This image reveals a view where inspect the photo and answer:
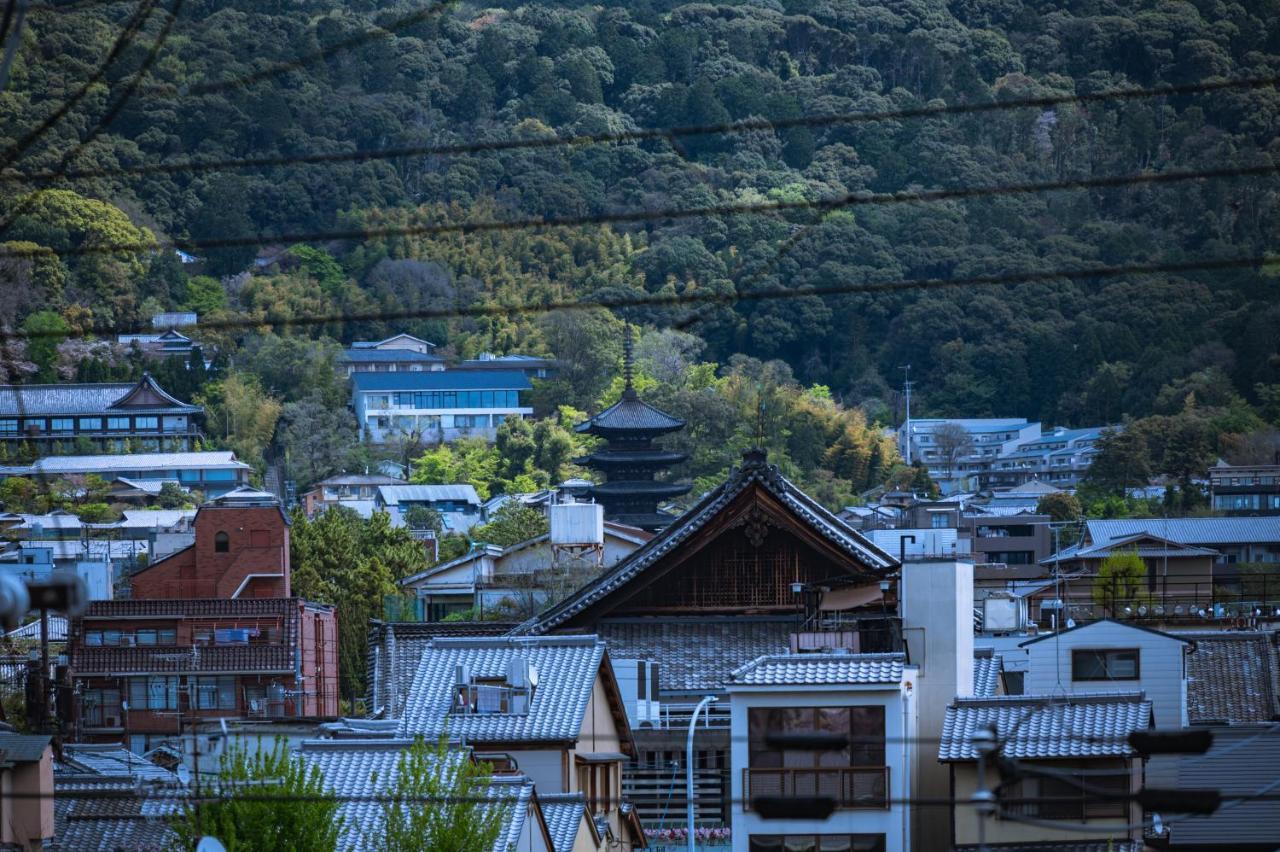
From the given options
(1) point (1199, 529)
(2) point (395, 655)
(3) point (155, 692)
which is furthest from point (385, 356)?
(2) point (395, 655)

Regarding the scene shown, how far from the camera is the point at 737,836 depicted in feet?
58.9

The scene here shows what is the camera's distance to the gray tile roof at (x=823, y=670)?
1797 centimetres

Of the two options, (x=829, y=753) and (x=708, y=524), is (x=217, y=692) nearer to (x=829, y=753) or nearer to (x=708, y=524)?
(x=708, y=524)

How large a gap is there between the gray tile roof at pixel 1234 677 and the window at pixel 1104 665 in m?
0.83

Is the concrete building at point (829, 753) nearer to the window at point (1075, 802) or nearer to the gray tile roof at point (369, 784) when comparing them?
the window at point (1075, 802)

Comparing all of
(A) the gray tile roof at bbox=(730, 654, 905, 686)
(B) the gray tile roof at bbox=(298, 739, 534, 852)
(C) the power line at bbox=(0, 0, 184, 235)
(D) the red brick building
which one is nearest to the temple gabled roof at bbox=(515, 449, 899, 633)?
(A) the gray tile roof at bbox=(730, 654, 905, 686)

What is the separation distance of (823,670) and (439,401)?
81350 millimetres

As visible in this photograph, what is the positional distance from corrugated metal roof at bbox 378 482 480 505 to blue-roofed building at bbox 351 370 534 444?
50.0 feet

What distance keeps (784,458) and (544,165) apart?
46588mm

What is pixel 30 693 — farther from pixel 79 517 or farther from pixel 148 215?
pixel 148 215

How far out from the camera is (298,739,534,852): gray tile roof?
1548cm

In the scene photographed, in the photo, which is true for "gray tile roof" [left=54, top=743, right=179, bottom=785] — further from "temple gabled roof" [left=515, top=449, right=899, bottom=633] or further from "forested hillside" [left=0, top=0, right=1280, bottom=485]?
"forested hillside" [left=0, top=0, right=1280, bottom=485]

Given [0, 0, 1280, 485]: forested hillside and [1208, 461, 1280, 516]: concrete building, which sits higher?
[0, 0, 1280, 485]: forested hillside

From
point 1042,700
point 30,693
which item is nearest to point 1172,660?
point 1042,700
